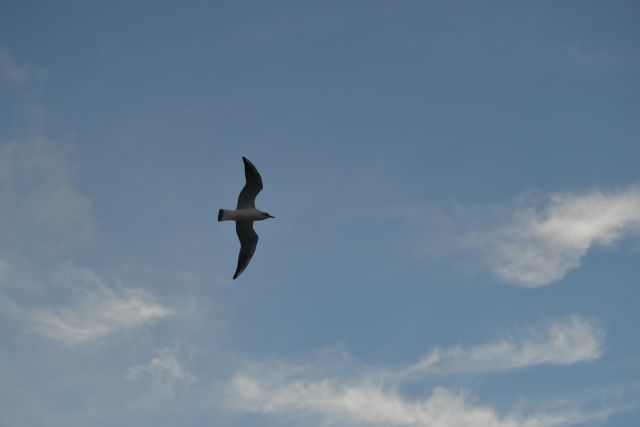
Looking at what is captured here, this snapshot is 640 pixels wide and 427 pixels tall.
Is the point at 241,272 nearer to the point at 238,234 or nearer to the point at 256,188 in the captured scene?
the point at 238,234

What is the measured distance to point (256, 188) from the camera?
144 ft

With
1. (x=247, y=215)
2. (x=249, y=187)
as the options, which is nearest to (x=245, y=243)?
(x=247, y=215)

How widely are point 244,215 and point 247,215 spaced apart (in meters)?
0.23

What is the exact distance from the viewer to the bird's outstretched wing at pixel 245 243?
4592 cm

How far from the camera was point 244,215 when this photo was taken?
44.6m

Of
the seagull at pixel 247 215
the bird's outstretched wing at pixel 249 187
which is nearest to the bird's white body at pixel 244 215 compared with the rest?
the seagull at pixel 247 215

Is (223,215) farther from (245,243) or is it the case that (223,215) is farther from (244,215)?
(245,243)

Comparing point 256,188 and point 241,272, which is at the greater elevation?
point 256,188

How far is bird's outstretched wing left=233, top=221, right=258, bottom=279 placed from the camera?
1808 inches

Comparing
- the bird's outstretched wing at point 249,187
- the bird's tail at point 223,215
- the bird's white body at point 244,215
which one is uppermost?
the bird's outstretched wing at point 249,187

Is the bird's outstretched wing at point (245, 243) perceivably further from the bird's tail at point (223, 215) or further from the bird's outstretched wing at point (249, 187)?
the bird's tail at point (223, 215)

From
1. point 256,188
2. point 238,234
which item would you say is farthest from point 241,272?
point 256,188

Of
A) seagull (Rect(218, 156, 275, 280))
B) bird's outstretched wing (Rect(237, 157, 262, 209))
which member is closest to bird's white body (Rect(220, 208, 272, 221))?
seagull (Rect(218, 156, 275, 280))

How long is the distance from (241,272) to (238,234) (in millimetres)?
2516
